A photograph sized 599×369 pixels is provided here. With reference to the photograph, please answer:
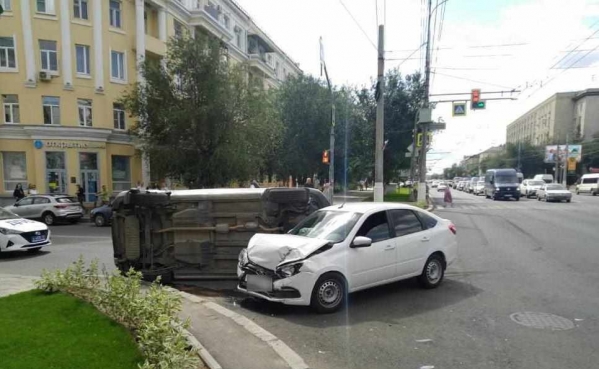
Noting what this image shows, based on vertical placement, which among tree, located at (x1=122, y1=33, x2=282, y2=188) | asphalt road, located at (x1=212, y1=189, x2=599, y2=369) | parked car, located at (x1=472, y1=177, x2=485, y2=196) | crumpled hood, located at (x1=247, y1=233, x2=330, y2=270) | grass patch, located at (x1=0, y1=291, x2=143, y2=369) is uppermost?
tree, located at (x1=122, y1=33, x2=282, y2=188)

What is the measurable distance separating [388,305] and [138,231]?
487 centimetres

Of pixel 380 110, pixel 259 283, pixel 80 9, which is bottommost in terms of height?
pixel 259 283

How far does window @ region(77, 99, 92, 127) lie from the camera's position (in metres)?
23.0

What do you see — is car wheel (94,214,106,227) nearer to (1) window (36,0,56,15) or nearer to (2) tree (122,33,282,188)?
(2) tree (122,33,282,188)

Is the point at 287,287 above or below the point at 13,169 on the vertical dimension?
below

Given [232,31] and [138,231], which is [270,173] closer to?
[232,31]

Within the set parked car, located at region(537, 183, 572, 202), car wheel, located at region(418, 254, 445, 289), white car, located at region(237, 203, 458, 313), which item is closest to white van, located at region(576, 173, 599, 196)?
parked car, located at region(537, 183, 572, 202)

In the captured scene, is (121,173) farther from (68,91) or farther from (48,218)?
(48,218)

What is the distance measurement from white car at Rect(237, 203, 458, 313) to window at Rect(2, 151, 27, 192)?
23.4 m

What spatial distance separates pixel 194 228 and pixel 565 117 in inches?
4219

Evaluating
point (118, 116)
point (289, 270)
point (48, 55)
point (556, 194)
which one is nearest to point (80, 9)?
point (48, 55)

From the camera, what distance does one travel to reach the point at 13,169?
2220 cm

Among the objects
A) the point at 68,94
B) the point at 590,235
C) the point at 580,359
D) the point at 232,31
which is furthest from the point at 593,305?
the point at 232,31

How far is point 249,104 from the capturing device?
18.7 metres
